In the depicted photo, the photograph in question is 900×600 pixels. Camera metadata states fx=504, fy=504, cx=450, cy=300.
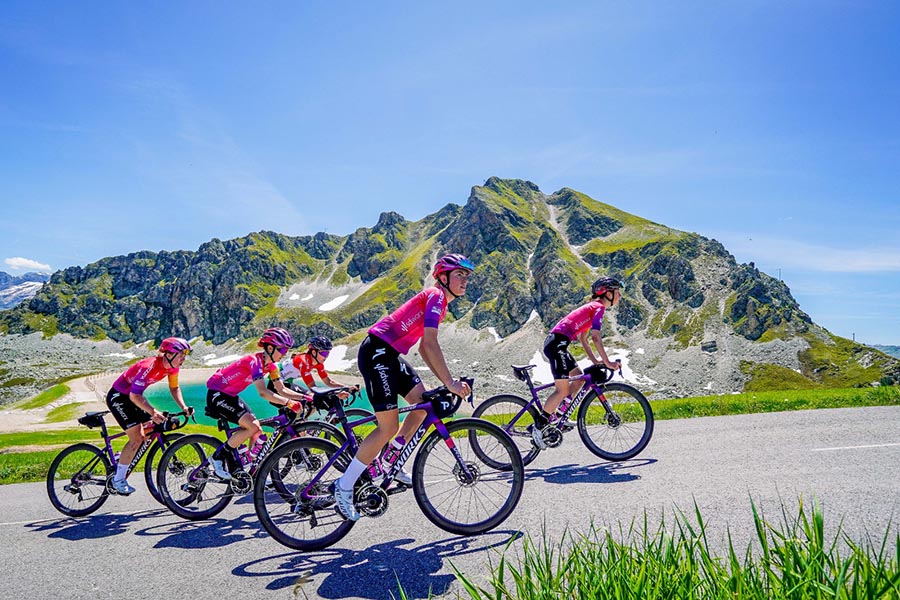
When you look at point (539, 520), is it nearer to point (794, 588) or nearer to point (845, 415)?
point (794, 588)

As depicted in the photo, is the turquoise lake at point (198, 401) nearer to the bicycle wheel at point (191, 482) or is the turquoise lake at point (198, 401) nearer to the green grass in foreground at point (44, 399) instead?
the green grass in foreground at point (44, 399)

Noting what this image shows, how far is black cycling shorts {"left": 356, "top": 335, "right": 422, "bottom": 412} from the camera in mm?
6246

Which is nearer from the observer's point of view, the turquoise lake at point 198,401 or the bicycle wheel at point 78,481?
the bicycle wheel at point 78,481

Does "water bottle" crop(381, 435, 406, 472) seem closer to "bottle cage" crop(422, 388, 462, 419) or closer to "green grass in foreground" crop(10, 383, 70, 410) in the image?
"bottle cage" crop(422, 388, 462, 419)

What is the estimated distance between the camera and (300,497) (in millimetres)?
6262

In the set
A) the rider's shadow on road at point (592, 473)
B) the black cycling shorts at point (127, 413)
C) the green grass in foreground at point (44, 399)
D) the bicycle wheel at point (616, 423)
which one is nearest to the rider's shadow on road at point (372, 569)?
the rider's shadow on road at point (592, 473)

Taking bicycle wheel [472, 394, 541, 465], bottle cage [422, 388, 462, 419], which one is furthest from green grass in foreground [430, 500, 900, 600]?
bicycle wheel [472, 394, 541, 465]

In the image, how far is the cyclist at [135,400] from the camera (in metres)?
9.07

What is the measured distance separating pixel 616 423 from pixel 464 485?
4.90 meters

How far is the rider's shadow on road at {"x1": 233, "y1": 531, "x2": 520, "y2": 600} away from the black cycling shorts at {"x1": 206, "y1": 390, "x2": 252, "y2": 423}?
134 inches

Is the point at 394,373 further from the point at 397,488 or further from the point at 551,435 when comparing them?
the point at 551,435

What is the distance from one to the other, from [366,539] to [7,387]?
172 metres

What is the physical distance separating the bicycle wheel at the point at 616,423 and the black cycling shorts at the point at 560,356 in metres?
0.63

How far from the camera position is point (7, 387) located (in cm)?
13250
